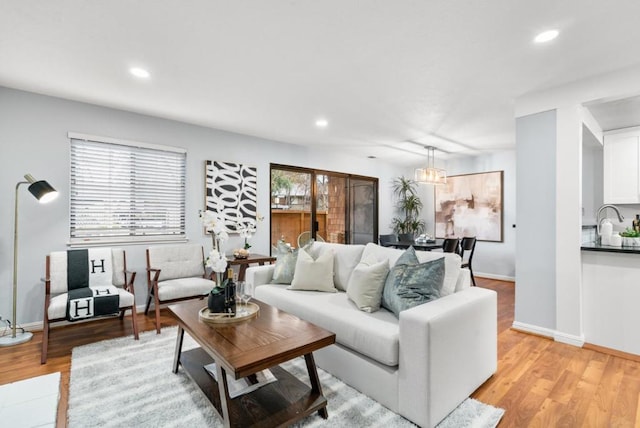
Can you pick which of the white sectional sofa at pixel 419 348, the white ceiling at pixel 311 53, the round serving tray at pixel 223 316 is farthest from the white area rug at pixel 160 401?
the white ceiling at pixel 311 53

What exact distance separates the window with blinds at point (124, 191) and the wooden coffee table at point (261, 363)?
2.17 meters

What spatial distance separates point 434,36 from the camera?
7.32ft

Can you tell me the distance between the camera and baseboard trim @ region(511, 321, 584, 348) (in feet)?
9.68

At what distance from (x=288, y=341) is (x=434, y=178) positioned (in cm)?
428

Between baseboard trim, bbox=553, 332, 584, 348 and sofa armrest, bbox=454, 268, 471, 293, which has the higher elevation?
sofa armrest, bbox=454, 268, 471, 293

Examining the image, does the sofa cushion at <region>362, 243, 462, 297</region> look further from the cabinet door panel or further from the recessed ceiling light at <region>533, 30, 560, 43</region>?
the cabinet door panel

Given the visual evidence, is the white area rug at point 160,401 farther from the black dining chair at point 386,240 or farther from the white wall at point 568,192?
the black dining chair at point 386,240

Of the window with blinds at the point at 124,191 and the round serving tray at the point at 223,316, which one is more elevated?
the window with blinds at the point at 124,191

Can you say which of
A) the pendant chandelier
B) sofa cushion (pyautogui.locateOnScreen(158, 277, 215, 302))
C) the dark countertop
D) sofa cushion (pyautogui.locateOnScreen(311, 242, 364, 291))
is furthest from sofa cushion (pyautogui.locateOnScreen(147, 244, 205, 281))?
the dark countertop

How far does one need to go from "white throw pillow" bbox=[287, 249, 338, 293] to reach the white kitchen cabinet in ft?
12.6

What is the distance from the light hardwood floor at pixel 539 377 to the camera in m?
1.92

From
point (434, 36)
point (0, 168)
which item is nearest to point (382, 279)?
point (434, 36)

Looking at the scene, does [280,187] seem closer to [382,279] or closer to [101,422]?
[382,279]

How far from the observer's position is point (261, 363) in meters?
1.56
